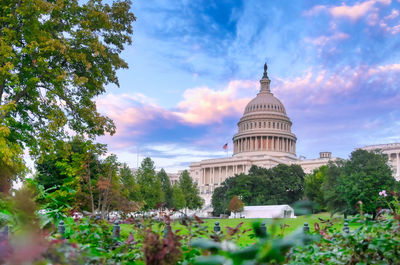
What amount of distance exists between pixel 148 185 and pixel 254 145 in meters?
66.4

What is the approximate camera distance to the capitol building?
11981 cm

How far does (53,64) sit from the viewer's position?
20859 mm

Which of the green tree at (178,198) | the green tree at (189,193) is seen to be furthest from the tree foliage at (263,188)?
the green tree at (178,198)

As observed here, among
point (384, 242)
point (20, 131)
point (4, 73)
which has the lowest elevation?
point (384, 242)

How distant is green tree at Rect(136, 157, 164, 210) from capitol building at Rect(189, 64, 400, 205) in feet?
174

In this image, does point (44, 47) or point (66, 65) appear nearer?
point (44, 47)

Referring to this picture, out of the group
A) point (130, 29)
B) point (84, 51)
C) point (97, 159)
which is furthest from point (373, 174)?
point (84, 51)

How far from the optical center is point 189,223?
14.0 feet

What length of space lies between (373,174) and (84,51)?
3197 centimetres

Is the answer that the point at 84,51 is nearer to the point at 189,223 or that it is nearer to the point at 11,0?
Result: the point at 11,0

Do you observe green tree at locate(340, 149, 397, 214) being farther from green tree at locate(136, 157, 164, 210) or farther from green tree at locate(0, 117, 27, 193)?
green tree at locate(0, 117, 27, 193)

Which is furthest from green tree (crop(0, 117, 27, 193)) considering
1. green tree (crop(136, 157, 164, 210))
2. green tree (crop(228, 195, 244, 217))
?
green tree (crop(228, 195, 244, 217))

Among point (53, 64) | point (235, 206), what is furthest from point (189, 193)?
point (53, 64)

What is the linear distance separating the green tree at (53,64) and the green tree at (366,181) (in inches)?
1070
